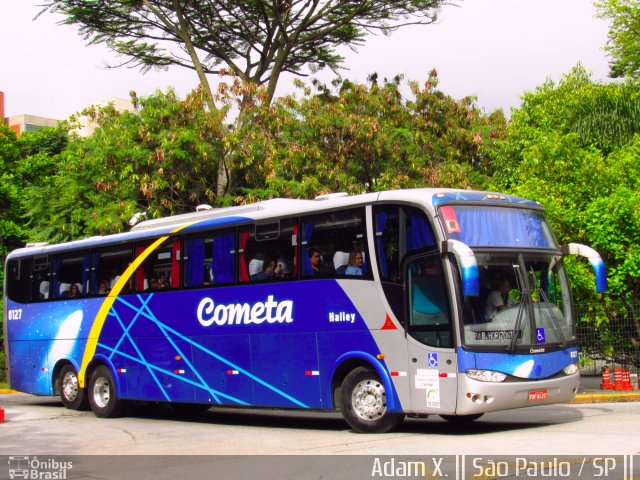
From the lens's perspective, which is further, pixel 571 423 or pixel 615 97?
pixel 615 97

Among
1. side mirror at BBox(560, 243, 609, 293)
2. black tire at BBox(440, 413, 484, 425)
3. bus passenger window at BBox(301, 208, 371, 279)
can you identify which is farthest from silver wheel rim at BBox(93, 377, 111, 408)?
side mirror at BBox(560, 243, 609, 293)

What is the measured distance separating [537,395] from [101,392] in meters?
9.46

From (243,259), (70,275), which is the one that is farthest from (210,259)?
(70,275)

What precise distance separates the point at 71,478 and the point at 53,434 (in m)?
5.13

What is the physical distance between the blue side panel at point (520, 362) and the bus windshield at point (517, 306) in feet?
0.44

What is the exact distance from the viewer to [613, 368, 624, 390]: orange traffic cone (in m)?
18.2

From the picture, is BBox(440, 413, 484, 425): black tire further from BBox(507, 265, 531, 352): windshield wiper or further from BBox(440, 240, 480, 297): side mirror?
BBox(440, 240, 480, 297): side mirror

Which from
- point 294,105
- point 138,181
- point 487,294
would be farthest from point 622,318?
point 138,181

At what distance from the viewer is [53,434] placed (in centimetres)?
1437

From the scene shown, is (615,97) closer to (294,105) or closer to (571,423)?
(294,105)

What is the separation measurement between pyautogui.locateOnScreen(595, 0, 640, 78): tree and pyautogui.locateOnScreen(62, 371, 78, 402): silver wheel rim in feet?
101

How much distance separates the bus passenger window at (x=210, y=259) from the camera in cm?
1502

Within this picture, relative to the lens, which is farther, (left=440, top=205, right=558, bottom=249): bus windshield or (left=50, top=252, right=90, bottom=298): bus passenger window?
(left=50, top=252, right=90, bottom=298): bus passenger window

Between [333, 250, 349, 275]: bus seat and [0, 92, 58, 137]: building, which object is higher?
[0, 92, 58, 137]: building
